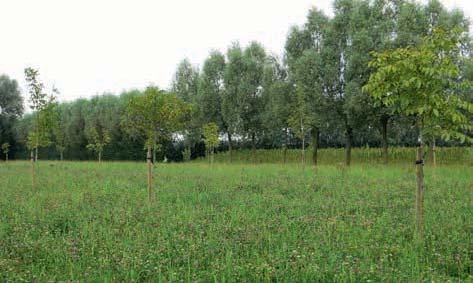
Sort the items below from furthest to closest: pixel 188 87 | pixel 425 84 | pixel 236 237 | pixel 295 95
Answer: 1. pixel 188 87
2. pixel 295 95
3. pixel 236 237
4. pixel 425 84

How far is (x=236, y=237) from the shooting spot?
30.1 feet

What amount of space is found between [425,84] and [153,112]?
33.5ft

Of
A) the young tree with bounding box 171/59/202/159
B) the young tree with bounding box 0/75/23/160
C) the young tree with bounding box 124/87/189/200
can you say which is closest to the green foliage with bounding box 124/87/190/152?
the young tree with bounding box 124/87/189/200

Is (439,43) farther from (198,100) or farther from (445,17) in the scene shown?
(198,100)

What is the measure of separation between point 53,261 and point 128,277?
6.63 feet

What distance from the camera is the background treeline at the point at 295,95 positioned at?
115ft

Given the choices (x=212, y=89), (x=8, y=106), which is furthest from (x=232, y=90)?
(x=8, y=106)

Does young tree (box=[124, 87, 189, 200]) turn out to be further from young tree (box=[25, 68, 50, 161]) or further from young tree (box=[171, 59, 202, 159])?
young tree (box=[171, 59, 202, 159])

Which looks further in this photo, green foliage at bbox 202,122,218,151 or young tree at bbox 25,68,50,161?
Result: green foliage at bbox 202,122,218,151

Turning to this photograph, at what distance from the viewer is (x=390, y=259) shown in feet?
24.6

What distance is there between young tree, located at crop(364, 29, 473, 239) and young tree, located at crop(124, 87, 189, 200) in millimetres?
8922

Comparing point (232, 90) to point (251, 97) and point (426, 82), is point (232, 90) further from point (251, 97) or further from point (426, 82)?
point (426, 82)

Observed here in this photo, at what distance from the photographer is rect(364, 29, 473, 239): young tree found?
8789mm

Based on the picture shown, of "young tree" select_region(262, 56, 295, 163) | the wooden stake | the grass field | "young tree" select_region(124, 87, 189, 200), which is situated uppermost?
"young tree" select_region(262, 56, 295, 163)
